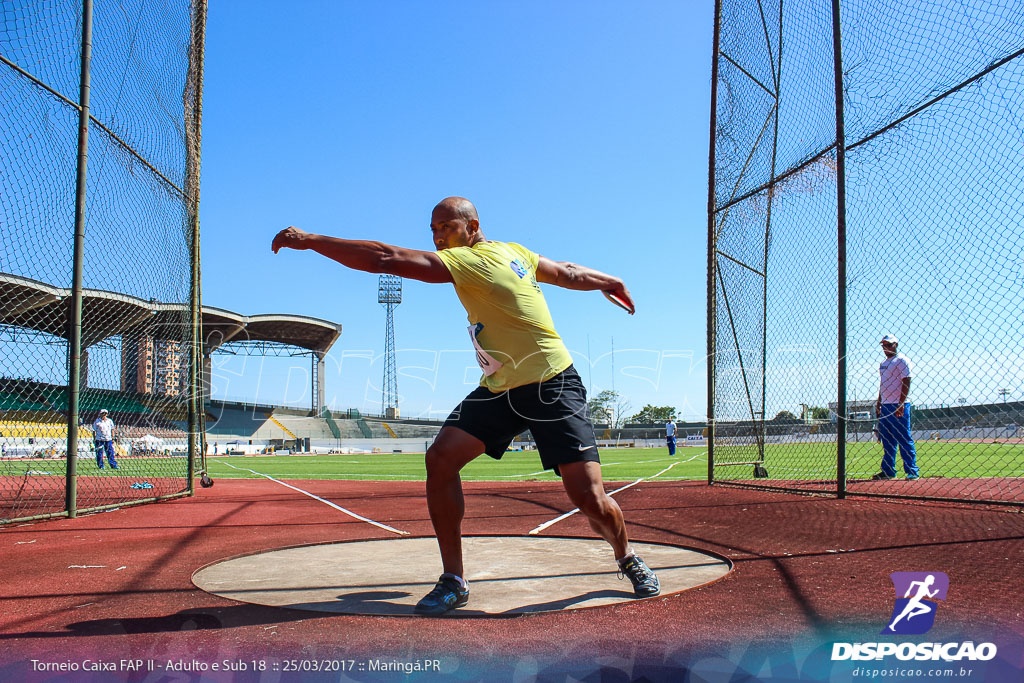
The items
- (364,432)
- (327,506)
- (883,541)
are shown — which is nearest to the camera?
(883,541)

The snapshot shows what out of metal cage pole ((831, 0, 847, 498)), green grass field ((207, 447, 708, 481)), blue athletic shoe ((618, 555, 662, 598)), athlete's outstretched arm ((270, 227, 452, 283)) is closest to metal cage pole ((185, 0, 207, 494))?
green grass field ((207, 447, 708, 481))

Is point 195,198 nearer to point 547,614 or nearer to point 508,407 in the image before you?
point 508,407

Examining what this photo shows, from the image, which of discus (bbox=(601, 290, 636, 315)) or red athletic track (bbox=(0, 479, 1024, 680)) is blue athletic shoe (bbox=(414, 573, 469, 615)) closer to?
red athletic track (bbox=(0, 479, 1024, 680))

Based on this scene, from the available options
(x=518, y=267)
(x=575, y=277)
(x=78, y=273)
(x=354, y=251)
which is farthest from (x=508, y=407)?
(x=78, y=273)

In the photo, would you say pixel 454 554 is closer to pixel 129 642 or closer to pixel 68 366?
pixel 129 642

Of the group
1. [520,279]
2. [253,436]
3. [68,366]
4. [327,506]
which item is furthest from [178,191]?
[253,436]

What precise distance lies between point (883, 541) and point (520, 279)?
9.60ft

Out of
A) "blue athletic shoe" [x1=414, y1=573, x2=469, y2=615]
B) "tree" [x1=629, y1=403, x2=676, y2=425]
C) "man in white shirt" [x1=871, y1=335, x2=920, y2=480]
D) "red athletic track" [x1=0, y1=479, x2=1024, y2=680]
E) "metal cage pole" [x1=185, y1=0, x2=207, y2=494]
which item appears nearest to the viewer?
"red athletic track" [x1=0, y1=479, x2=1024, y2=680]

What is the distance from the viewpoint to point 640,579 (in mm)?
3186

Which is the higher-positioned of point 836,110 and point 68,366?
point 836,110

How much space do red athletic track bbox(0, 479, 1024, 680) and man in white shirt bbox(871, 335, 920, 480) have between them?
7.41ft

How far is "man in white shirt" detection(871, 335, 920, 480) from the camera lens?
808cm

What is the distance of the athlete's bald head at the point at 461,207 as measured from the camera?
3.49 meters

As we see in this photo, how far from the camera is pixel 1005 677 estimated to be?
6.75ft
